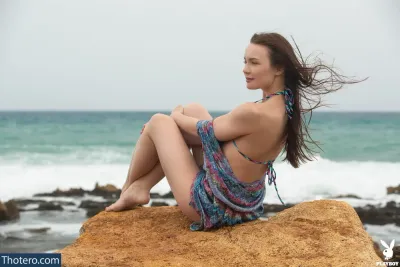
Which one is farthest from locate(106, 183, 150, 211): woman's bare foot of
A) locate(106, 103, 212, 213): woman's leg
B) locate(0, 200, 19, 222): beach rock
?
locate(0, 200, 19, 222): beach rock

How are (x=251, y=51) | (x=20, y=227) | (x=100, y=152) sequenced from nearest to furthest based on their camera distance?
(x=251, y=51), (x=20, y=227), (x=100, y=152)

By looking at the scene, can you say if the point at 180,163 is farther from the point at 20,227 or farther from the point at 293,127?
the point at 20,227

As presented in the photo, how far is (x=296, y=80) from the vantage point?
407cm

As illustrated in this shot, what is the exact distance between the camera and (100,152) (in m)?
18.2

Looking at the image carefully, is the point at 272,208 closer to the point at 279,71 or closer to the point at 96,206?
the point at 96,206

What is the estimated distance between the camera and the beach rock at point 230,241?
356cm

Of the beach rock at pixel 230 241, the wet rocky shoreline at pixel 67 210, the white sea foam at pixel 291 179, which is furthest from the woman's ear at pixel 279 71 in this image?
the white sea foam at pixel 291 179

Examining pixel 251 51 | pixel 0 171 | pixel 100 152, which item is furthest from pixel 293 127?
pixel 100 152

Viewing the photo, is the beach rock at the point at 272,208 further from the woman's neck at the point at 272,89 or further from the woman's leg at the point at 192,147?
the woman's neck at the point at 272,89

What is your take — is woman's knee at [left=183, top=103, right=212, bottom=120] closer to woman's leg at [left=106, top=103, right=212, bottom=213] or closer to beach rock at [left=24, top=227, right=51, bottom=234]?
woman's leg at [left=106, top=103, right=212, bottom=213]

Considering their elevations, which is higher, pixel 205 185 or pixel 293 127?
pixel 293 127

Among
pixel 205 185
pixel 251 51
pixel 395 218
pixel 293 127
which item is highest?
pixel 251 51

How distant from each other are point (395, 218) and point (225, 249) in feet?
22.0

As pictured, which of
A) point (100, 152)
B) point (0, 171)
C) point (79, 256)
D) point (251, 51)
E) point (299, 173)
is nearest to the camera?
point (79, 256)
